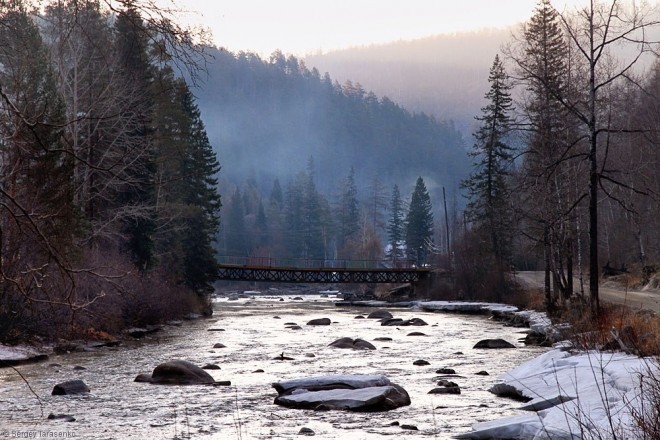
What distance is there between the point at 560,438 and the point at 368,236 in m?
114

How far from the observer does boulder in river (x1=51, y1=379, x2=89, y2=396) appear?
14078mm

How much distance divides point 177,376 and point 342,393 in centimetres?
439

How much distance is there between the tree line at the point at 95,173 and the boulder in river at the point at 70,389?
225cm

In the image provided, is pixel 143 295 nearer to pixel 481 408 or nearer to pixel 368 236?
pixel 481 408

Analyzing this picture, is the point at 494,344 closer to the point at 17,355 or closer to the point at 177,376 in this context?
the point at 177,376

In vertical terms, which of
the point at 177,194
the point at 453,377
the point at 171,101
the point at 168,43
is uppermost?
the point at 171,101

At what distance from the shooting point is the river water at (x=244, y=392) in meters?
10.9

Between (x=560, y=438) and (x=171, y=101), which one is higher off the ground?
(x=171, y=101)

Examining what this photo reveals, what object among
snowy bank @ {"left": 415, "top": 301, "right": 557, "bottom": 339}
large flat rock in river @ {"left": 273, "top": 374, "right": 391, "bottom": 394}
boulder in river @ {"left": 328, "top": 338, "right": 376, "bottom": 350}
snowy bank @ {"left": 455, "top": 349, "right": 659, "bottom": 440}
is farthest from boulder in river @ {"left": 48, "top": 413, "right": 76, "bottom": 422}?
snowy bank @ {"left": 415, "top": 301, "right": 557, "bottom": 339}

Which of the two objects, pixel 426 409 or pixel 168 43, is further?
pixel 426 409

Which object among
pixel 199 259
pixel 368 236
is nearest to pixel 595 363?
pixel 199 259

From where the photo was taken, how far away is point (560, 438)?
8.52 meters

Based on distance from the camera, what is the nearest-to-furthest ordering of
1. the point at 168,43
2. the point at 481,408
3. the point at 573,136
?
the point at 168,43, the point at 481,408, the point at 573,136

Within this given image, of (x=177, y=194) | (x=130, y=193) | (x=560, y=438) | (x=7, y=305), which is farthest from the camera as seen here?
(x=177, y=194)
